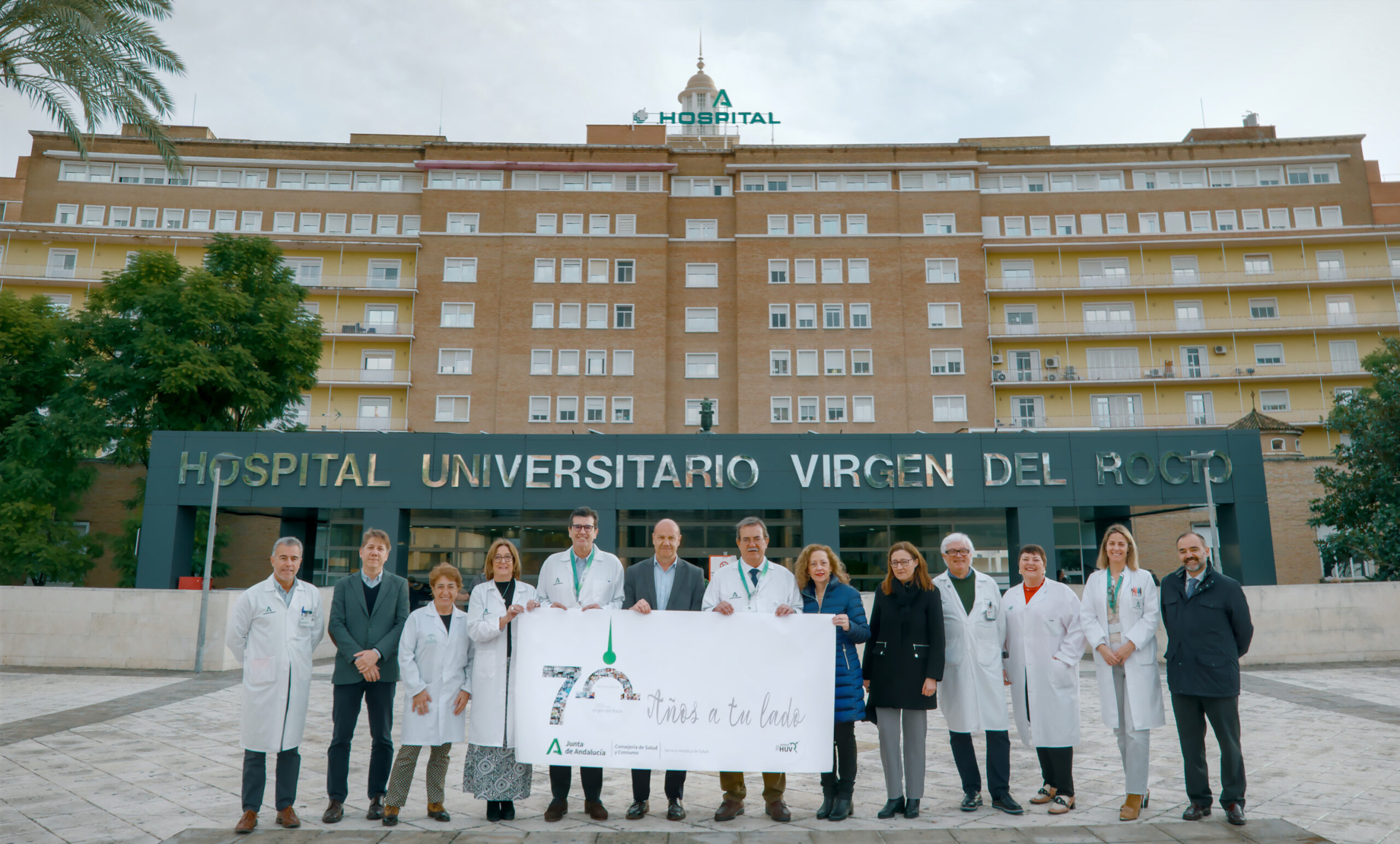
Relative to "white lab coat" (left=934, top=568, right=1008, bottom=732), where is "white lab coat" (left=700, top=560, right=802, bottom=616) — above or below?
above

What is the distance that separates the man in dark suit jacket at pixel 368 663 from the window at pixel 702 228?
4073cm

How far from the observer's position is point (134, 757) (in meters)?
8.38

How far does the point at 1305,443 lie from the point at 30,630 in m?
52.6

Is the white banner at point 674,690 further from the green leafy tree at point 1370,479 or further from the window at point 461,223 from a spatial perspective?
the window at point 461,223

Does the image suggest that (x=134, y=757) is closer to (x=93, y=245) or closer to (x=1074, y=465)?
Result: (x=1074, y=465)

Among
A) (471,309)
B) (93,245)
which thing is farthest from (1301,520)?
(93,245)

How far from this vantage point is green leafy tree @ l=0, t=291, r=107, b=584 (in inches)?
1148

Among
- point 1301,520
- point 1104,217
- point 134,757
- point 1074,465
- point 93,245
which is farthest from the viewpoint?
point 1104,217

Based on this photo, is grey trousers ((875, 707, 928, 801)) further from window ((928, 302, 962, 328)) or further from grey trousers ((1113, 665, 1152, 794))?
window ((928, 302, 962, 328))

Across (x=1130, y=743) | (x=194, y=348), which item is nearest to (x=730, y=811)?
(x=1130, y=743)

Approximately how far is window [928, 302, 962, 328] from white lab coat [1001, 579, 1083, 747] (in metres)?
38.5

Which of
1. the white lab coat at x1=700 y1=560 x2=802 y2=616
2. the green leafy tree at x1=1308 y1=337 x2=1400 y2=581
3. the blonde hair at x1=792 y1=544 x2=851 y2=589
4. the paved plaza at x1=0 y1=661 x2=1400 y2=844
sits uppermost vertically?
the green leafy tree at x1=1308 y1=337 x2=1400 y2=581

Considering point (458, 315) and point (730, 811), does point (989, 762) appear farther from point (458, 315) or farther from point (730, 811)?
point (458, 315)

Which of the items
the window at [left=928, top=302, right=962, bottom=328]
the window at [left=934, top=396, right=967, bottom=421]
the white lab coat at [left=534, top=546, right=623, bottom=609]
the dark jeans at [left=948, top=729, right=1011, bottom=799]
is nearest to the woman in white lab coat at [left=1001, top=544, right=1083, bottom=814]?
the dark jeans at [left=948, top=729, right=1011, bottom=799]
